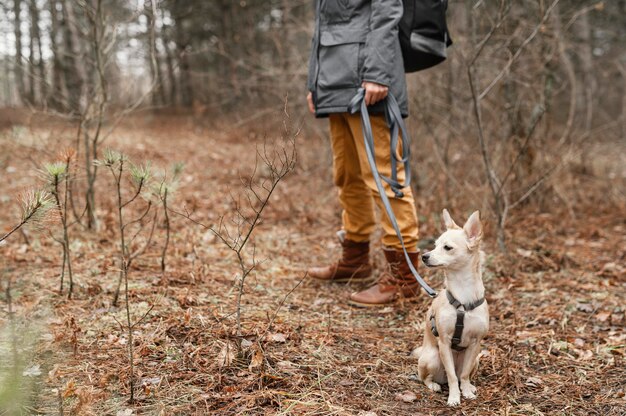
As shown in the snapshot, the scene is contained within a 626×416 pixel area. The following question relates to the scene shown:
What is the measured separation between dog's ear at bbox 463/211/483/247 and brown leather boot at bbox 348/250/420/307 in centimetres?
113

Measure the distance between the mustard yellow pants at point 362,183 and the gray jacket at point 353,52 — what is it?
0.60 ft

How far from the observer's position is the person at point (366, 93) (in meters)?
3.80

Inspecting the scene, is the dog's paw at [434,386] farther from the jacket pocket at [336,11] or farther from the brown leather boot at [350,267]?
the jacket pocket at [336,11]

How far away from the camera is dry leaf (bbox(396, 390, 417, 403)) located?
116 inches

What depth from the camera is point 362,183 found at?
4.57 m

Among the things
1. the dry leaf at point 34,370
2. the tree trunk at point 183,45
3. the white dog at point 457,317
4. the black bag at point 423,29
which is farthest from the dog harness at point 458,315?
the tree trunk at point 183,45

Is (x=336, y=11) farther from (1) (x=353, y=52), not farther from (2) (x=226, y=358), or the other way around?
(2) (x=226, y=358)

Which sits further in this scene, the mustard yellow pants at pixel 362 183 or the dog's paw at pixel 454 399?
the mustard yellow pants at pixel 362 183

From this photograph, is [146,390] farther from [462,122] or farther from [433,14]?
[462,122]

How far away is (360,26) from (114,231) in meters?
3.31

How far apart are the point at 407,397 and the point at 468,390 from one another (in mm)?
341

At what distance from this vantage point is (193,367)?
119 inches

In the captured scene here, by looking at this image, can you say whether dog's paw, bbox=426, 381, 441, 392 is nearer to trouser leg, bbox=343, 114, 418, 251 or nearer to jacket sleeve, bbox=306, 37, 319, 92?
trouser leg, bbox=343, 114, 418, 251

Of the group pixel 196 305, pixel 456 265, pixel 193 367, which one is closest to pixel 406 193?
pixel 456 265
